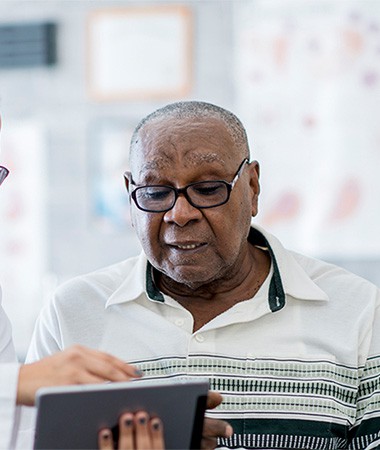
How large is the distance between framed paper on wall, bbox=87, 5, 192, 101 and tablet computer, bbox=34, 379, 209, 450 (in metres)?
2.16

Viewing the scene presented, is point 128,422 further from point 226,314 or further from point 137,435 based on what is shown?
point 226,314

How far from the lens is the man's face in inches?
63.7

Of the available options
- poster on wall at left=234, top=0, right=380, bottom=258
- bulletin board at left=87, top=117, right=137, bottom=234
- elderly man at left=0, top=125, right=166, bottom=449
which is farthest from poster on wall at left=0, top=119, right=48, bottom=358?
elderly man at left=0, top=125, right=166, bottom=449

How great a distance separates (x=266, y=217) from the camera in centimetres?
317

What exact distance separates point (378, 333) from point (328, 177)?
1494 mm

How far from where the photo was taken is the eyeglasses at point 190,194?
1618 millimetres

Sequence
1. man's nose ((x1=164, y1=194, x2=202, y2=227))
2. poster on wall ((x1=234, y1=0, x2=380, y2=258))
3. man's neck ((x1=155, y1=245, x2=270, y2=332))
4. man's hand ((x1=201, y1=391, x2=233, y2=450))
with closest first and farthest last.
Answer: man's hand ((x1=201, y1=391, x2=233, y2=450)) < man's nose ((x1=164, y1=194, x2=202, y2=227)) < man's neck ((x1=155, y1=245, x2=270, y2=332)) < poster on wall ((x1=234, y1=0, x2=380, y2=258))

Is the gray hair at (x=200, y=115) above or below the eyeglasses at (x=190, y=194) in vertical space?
above

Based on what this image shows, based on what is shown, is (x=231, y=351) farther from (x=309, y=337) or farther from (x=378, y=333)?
(x=378, y=333)

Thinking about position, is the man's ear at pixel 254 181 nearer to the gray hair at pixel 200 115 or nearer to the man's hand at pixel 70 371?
the gray hair at pixel 200 115

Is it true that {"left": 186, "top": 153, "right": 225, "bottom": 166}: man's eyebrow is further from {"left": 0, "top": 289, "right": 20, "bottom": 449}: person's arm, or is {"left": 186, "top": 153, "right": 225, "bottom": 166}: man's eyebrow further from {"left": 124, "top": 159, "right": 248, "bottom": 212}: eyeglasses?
{"left": 0, "top": 289, "right": 20, "bottom": 449}: person's arm

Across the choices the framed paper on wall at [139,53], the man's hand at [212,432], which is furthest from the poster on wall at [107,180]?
the man's hand at [212,432]

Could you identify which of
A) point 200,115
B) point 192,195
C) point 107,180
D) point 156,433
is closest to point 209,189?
point 192,195

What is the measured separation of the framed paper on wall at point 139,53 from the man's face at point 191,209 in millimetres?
1563
